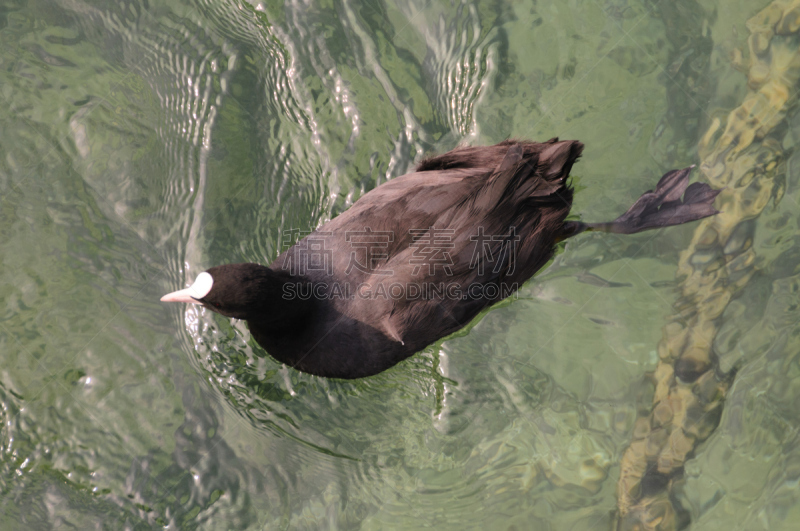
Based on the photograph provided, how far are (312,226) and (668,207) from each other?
2130mm

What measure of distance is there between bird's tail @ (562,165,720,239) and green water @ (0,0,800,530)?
25cm

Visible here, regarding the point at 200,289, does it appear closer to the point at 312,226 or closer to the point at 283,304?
the point at 283,304

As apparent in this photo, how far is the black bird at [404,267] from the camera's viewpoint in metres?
2.98

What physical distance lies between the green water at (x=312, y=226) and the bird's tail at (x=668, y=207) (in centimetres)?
25

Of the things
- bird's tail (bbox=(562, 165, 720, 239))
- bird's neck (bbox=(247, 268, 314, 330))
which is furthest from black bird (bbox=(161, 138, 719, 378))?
bird's tail (bbox=(562, 165, 720, 239))

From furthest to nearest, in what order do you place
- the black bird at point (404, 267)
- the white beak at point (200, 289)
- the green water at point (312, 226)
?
the green water at point (312, 226)
the black bird at point (404, 267)
the white beak at point (200, 289)

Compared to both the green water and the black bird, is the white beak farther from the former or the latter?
the green water

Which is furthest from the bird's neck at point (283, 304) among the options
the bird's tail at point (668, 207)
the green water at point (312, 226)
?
the bird's tail at point (668, 207)

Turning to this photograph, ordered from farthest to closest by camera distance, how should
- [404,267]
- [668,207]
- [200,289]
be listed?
[668,207] → [404,267] → [200,289]

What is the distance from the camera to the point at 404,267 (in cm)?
299

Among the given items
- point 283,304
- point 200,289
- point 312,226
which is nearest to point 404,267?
point 283,304

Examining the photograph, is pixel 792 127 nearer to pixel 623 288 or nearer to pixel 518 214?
pixel 623 288

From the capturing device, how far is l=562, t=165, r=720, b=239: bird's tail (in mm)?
3705

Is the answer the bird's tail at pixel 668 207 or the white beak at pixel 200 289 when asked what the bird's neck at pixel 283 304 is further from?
the bird's tail at pixel 668 207
